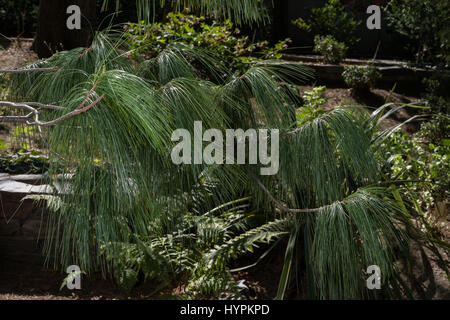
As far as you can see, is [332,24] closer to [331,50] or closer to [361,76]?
[331,50]

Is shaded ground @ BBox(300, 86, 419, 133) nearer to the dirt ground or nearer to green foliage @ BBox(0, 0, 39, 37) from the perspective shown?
the dirt ground

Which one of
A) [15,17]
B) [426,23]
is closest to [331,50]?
[426,23]

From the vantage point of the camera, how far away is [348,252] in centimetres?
149

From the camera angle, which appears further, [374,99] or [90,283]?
[374,99]

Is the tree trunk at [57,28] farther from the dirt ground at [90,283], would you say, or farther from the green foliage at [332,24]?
the green foliage at [332,24]

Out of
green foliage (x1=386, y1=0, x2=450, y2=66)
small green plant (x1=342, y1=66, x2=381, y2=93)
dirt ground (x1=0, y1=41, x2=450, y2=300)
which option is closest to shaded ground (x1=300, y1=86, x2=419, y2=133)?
small green plant (x1=342, y1=66, x2=381, y2=93)

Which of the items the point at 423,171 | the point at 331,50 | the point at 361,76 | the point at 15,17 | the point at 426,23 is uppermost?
the point at 15,17

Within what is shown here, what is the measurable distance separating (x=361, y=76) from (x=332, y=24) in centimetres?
175

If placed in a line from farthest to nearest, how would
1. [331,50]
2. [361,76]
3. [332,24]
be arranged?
1. [332,24]
2. [331,50]
3. [361,76]

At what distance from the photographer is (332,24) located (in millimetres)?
7828

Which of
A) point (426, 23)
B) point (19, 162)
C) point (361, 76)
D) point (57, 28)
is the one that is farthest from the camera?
point (426, 23)

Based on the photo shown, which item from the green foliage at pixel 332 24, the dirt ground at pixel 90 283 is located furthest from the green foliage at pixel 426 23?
the dirt ground at pixel 90 283

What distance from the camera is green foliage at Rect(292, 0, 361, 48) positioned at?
7793 millimetres
